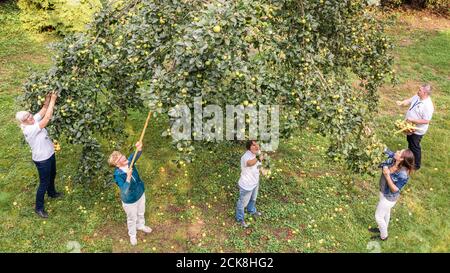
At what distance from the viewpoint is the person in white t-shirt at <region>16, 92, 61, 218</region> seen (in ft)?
16.5

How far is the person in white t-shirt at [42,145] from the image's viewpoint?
5020 mm

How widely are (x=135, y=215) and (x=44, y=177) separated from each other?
1.51 m

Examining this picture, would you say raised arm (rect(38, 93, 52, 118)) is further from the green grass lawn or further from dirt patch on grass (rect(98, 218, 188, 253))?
dirt patch on grass (rect(98, 218, 188, 253))

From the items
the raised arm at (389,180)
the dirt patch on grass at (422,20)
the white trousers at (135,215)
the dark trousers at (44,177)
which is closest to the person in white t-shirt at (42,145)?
the dark trousers at (44,177)

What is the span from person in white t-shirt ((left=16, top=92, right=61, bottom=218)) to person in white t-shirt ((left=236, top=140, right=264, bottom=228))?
2.54 metres

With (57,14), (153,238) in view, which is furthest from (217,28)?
(57,14)

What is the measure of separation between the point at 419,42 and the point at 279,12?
926 cm

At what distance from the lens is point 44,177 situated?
580cm

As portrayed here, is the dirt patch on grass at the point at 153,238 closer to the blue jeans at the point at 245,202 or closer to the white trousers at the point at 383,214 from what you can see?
the blue jeans at the point at 245,202

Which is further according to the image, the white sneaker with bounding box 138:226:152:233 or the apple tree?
the white sneaker with bounding box 138:226:152:233

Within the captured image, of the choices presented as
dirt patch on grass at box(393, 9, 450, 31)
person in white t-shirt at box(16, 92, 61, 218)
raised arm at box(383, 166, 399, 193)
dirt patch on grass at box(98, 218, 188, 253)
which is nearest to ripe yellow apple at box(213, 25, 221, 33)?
person in white t-shirt at box(16, 92, 61, 218)

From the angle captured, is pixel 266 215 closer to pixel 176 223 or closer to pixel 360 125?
pixel 176 223

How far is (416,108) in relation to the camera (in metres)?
6.78
